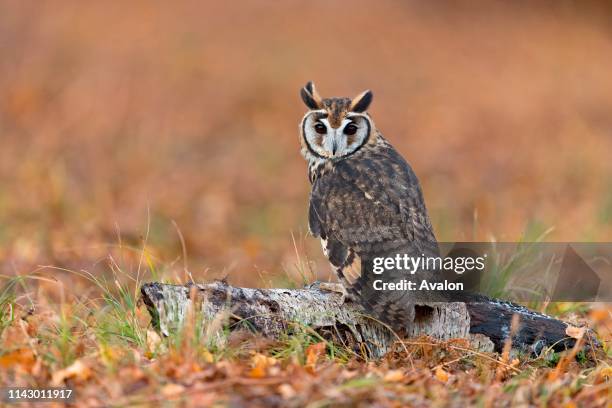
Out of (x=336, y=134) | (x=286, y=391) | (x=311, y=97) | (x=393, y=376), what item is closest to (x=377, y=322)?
(x=393, y=376)

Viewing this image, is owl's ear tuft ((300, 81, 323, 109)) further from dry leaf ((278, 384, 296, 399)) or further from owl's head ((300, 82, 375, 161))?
dry leaf ((278, 384, 296, 399))

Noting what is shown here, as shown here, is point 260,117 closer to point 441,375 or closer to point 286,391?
point 441,375

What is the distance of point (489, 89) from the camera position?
17.5 metres

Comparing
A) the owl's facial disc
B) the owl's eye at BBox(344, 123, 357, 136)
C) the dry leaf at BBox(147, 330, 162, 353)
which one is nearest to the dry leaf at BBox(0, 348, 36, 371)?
the dry leaf at BBox(147, 330, 162, 353)

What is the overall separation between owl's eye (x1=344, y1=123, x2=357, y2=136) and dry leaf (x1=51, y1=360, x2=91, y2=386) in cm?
247

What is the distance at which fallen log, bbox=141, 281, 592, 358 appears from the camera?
4.98m

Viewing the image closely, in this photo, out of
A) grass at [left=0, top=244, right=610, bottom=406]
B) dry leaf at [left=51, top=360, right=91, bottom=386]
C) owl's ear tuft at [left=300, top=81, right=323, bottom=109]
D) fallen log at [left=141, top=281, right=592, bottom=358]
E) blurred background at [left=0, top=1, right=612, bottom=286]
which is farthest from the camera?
blurred background at [left=0, top=1, right=612, bottom=286]

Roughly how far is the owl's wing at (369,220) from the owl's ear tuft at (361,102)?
31cm

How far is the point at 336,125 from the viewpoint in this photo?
5.84 meters

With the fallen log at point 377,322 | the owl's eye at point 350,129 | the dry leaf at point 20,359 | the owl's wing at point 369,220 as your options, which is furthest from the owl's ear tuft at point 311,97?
the dry leaf at point 20,359

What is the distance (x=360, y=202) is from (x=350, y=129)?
581 millimetres

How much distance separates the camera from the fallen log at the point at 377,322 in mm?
4980

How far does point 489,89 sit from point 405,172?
1229 centimetres

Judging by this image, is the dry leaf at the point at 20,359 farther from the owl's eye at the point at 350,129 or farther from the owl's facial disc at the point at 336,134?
the owl's eye at the point at 350,129
